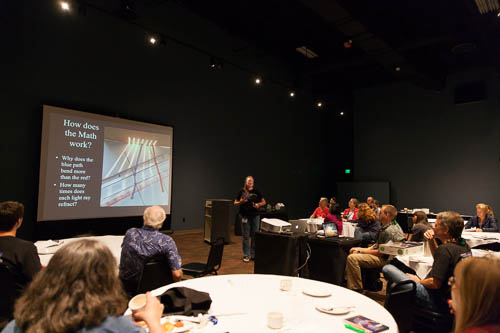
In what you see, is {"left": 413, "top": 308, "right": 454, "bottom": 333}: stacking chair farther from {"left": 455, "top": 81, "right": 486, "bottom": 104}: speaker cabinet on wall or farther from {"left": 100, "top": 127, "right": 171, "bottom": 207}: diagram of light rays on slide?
{"left": 455, "top": 81, "right": 486, "bottom": 104}: speaker cabinet on wall

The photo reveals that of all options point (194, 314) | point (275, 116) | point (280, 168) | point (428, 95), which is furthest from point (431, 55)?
point (194, 314)

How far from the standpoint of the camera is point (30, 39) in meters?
5.84

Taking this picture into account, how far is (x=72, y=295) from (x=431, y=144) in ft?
41.3

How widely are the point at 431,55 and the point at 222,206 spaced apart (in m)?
A: 8.01

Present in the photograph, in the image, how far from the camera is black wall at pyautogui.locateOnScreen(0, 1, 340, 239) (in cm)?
571

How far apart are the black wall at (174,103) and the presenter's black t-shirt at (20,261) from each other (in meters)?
4.03

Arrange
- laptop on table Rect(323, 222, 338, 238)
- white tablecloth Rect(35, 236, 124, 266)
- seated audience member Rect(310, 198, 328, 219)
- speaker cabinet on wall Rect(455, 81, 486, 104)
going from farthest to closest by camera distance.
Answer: speaker cabinet on wall Rect(455, 81, 486, 104) < seated audience member Rect(310, 198, 328, 219) < laptop on table Rect(323, 222, 338, 238) < white tablecloth Rect(35, 236, 124, 266)

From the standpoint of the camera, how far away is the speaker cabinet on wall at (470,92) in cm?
1039

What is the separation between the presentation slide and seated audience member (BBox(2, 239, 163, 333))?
5.61 metres

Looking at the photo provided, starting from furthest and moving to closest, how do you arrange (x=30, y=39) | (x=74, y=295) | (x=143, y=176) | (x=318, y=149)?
(x=318, y=149), (x=143, y=176), (x=30, y=39), (x=74, y=295)

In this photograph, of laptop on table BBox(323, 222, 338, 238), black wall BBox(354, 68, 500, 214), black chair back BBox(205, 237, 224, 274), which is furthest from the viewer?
black wall BBox(354, 68, 500, 214)

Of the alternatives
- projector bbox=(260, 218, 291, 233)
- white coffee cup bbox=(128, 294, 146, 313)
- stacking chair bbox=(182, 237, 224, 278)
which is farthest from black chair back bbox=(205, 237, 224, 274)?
white coffee cup bbox=(128, 294, 146, 313)

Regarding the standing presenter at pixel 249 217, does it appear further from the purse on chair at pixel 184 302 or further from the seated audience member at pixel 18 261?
the purse on chair at pixel 184 302

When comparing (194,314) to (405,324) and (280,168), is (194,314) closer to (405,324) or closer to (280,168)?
(405,324)
